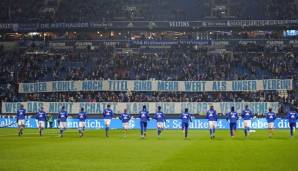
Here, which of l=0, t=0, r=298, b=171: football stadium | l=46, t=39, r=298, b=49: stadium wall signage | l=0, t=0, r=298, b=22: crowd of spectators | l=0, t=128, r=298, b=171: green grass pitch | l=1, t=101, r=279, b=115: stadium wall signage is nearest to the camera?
l=0, t=128, r=298, b=171: green grass pitch

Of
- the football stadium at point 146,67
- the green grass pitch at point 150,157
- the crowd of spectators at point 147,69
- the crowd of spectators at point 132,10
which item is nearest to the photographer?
the green grass pitch at point 150,157

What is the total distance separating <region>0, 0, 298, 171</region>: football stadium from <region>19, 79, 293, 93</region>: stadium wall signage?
0.11m

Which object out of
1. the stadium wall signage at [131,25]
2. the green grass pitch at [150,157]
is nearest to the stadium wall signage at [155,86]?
the stadium wall signage at [131,25]

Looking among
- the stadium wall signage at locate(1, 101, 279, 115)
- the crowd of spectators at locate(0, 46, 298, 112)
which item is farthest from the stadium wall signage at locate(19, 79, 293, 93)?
the stadium wall signage at locate(1, 101, 279, 115)

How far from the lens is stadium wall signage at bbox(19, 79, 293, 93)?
56469mm

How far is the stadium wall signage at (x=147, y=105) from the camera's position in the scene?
5438cm

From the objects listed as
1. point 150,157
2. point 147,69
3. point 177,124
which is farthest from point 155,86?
point 150,157

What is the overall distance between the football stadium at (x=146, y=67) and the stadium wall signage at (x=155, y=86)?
0.37 feet

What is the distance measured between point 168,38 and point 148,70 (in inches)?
530

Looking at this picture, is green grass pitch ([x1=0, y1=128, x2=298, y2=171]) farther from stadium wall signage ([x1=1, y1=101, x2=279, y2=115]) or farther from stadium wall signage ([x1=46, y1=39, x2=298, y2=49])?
A: stadium wall signage ([x1=46, y1=39, x2=298, y2=49])

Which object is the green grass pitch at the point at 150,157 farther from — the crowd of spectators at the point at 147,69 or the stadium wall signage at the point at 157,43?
the stadium wall signage at the point at 157,43

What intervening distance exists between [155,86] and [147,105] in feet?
9.67

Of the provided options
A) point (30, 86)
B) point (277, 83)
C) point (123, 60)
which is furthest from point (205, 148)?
point (123, 60)

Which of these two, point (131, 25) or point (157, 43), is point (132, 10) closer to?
point (131, 25)
